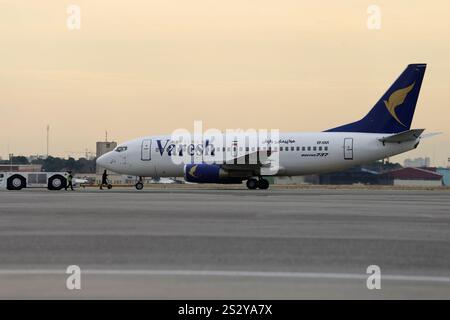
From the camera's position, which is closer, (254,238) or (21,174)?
(254,238)

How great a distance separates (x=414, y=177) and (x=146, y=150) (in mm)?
78349

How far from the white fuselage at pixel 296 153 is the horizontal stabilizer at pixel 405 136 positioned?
0.35m

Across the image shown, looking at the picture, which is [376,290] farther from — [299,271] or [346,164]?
[346,164]

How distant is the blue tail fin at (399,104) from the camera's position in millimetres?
47719

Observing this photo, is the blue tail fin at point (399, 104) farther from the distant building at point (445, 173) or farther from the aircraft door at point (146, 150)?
the distant building at point (445, 173)

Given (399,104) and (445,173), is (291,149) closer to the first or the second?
(399,104)

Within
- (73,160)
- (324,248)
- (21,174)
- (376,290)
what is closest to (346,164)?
(21,174)

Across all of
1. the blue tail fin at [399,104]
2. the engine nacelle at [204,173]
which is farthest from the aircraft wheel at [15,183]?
the blue tail fin at [399,104]

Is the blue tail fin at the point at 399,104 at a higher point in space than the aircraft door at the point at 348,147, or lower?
higher

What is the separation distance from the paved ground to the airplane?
26269 mm

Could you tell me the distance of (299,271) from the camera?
11375 millimetres

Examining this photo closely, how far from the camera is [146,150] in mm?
52281
